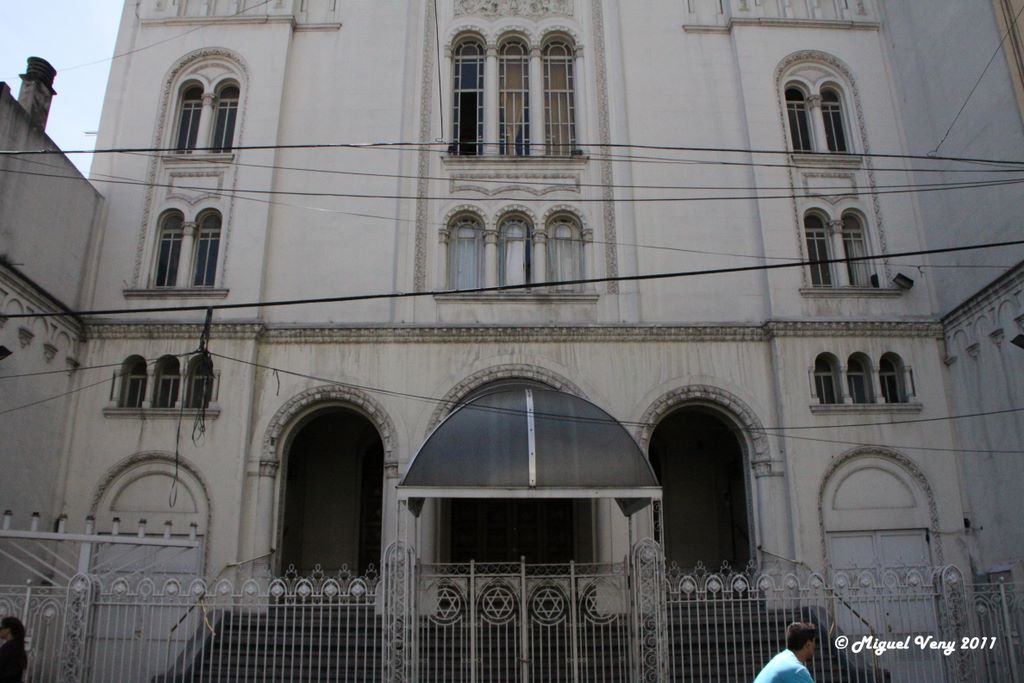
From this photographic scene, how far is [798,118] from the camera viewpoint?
2036 cm

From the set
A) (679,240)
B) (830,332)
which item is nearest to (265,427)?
(679,240)

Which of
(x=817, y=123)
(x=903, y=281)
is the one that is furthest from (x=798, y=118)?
(x=903, y=281)

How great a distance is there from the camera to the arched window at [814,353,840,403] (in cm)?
1762

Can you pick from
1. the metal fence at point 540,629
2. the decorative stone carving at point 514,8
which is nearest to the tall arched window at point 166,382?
the metal fence at point 540,629

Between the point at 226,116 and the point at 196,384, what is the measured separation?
7151 millimetres

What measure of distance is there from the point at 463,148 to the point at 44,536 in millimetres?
12496

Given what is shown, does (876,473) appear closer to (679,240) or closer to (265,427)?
(679,240)

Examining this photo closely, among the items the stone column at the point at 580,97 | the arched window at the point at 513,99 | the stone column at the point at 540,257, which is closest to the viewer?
the stone column at the point at 540,257

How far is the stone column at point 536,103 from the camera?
19.8m

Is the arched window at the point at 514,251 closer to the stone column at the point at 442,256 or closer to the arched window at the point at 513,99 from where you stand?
the stone column at the point at 442,256

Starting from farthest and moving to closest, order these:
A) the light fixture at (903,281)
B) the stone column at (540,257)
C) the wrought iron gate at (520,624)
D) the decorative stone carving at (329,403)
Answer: the stone column at (540,257) < the light fixture at (903,281) < the decorative stone carving at (329,403) < the wrought iron gate at (520,624)

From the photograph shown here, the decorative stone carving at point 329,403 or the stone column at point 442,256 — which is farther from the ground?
the stone column at point 442,256

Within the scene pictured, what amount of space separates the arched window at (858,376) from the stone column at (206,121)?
1597 centimetres

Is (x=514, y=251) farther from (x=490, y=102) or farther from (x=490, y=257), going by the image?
(x=490, y=102)
